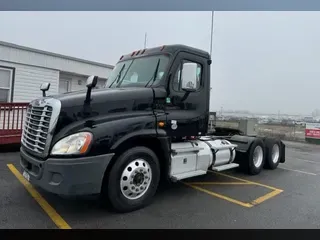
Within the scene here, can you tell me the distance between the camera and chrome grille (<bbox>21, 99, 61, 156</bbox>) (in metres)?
3.65

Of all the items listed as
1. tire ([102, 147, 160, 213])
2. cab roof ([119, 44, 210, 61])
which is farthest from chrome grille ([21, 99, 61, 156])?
cab roof ([119, 44, 210, 61])

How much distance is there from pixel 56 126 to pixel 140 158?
1.32 m

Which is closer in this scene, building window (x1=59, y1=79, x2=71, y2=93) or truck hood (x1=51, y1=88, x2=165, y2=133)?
truck hood (x1=51, y1=88, x2=165, y2=133)

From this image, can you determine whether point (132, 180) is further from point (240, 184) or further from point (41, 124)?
point (240, 184)

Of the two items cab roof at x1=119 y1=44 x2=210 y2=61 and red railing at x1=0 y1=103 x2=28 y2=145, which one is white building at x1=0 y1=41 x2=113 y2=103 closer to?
red railing at x1=0 y1=103 x2=28 y2=145

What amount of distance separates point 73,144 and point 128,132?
2.61 ft

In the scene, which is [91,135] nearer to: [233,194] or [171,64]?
[171,64]

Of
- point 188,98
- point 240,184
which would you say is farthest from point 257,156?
point 188,98

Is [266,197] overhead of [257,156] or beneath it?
beneath

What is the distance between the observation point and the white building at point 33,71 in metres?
9.95

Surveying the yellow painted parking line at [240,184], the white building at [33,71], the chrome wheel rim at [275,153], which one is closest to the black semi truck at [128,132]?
the yellow painted parking line at [240,184]

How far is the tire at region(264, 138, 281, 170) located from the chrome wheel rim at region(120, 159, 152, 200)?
4.68 m

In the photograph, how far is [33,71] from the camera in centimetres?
1079

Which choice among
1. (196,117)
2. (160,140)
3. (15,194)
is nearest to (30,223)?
(15,194)
